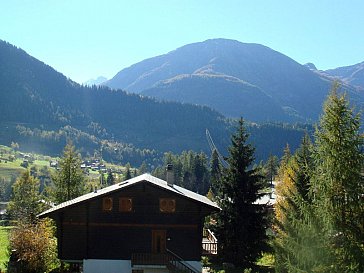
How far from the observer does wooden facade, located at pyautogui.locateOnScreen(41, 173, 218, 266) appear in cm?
3534

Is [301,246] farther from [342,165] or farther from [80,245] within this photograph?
[80,245]

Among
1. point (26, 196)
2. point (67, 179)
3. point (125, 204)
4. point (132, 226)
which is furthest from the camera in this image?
point (26, 196)

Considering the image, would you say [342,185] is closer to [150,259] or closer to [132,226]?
[150,259]

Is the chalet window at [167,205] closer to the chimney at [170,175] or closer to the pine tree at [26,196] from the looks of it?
the chimney at [170,175]

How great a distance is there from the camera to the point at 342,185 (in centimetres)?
1666

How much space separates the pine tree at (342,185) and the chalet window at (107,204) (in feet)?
68.3

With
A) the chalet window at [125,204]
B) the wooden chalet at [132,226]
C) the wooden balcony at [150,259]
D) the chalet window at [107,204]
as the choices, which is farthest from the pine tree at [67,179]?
the wooden balcony at [150,259]

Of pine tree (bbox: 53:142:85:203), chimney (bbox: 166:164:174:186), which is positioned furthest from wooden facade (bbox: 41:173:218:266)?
pine tree (bbox: 53:142:85:203)

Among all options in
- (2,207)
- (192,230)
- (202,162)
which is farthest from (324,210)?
(2,207)

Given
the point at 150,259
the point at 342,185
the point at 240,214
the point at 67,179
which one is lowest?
the point at 150,259

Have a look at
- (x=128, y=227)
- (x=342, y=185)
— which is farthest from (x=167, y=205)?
(x=342, y=185)

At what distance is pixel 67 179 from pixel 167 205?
16.0 m

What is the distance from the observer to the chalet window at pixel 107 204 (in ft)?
116

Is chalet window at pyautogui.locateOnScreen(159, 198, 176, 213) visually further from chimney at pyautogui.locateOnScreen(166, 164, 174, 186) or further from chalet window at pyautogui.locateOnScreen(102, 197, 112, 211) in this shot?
chalet window at pyautogui.locateOnScreen(102, 197, 112, 211)
